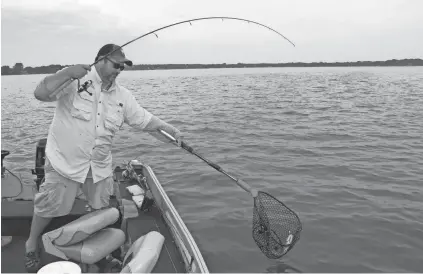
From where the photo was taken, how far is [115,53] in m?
3.81

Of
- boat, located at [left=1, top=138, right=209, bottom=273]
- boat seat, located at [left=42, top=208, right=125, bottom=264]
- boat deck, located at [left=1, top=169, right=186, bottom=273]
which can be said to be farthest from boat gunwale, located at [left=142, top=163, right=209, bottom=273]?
boat seat, located at [left=42, top=208, right=125, bottom=264]

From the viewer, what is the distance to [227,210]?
8.04 metres

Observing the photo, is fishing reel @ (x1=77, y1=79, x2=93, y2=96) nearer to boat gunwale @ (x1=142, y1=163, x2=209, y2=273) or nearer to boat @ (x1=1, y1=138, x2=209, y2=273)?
boat @ (x1=1, y1=138, x2=209, y2=273)

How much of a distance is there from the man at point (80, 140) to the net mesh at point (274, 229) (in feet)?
7.01

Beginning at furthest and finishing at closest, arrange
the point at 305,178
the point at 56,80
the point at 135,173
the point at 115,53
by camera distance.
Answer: the point at 305,178
the point at 135,173
the point at 115,53
the point at 56,80

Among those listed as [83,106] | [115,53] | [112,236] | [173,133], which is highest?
[115,53]

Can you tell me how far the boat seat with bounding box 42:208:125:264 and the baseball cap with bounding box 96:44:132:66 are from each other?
168cm

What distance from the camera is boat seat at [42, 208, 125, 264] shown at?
3.61 meters

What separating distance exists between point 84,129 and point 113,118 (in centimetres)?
37

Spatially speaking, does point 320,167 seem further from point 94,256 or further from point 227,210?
point 94,256

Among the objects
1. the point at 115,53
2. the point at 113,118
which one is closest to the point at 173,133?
the point at 113,118

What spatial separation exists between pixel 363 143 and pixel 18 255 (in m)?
12.4

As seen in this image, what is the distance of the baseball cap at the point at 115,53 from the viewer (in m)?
3.81

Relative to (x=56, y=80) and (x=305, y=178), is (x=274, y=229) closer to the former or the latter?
(x=56, y=80)
